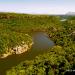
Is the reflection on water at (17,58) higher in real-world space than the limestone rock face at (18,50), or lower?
lower

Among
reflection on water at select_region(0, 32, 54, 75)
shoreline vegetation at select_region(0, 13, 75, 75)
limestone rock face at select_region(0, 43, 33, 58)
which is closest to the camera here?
shoreline vegetation at select_region(0, 13, 75, 75)

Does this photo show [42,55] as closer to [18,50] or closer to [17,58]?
[17,58]

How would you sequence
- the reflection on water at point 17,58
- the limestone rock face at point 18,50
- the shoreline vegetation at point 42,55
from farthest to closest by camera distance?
1. the limestone rock face at point 18,50
2. the reflection on water at point 17,58
3. the shoreline vegetation at point 42,55

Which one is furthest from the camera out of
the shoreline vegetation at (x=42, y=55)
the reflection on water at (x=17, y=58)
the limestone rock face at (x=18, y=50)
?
the limestone rock face at (x=18, y=50)

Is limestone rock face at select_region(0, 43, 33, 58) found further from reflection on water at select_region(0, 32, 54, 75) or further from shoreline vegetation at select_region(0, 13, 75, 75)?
reflection on water at select_region(0, 32, 54, 75)

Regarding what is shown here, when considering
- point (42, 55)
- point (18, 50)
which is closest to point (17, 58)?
point (18, 50)

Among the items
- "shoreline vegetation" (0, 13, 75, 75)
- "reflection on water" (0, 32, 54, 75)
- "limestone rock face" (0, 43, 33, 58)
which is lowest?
"reflection on water" (0, 32, 54, 75)

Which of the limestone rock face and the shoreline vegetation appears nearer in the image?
the shoreline vegetation

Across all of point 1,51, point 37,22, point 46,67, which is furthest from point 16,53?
point 37,22

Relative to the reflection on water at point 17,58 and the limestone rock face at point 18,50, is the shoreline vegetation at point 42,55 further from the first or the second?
the reflection on water at point 17,58

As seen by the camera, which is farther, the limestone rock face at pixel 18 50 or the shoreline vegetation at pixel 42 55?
the limestone rock face at pixel 18 50

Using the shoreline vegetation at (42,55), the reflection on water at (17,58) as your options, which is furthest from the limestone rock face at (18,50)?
the reflection on water at (17,58)

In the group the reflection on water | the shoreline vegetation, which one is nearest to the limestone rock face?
the shoreline vegetation
